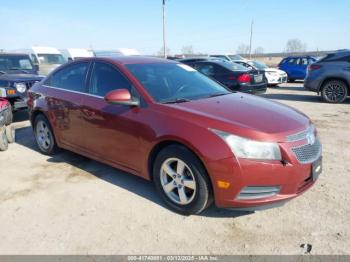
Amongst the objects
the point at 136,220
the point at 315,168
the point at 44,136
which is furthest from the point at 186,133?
the point at 44,136

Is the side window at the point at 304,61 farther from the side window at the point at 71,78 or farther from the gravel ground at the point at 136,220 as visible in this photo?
the side window at the point at 71,78

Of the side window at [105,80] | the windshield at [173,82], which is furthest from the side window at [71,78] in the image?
the windshield at [173,82]

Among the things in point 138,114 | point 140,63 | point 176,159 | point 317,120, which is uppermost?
point 140,63

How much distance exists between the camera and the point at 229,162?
9.82 feet

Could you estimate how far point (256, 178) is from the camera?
3.00m

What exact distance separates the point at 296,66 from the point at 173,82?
16053mm

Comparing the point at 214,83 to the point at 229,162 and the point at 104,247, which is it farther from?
the point at 104,247

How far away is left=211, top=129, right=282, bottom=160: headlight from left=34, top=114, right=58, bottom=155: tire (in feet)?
11.3

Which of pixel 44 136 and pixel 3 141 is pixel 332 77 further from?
pixel 3 141

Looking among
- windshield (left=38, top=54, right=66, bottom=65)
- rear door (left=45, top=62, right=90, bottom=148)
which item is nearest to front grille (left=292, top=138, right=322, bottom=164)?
rear door (left=45, top=62, right=90, bottom=148)

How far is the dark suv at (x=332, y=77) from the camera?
34.0ft

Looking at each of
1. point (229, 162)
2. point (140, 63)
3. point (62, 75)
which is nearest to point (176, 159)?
point (229, 162)

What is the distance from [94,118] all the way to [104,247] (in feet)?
6.05

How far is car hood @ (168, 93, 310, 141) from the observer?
121 inches
